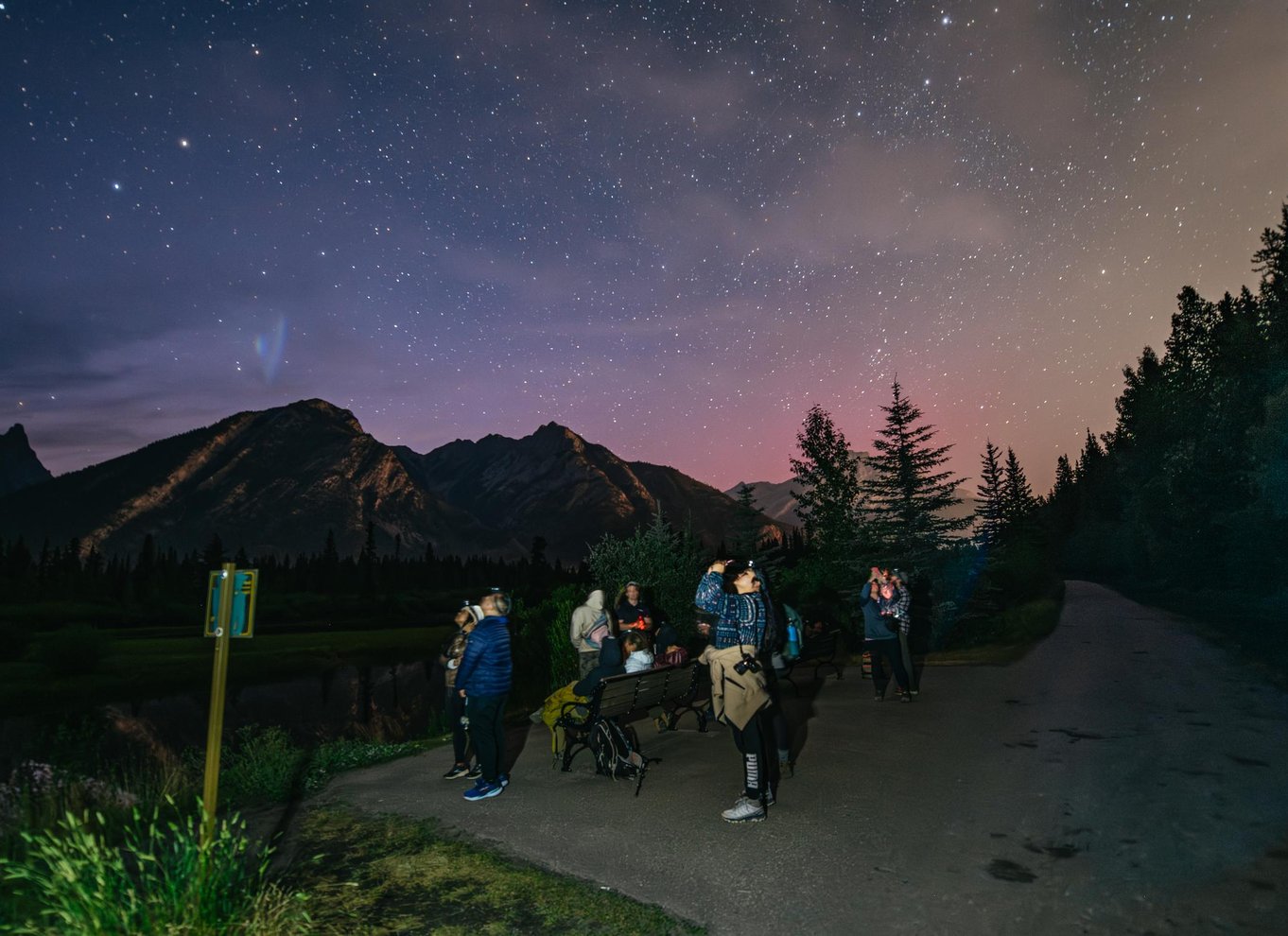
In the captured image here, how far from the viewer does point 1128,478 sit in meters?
55.5

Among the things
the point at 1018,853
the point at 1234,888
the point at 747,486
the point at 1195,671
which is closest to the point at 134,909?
the point at 1018,853

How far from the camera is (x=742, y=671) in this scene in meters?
6.16

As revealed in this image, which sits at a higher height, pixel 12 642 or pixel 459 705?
pixel 459 705

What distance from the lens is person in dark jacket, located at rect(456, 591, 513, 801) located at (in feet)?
23.3

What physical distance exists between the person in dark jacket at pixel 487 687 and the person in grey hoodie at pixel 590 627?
8.33 feet

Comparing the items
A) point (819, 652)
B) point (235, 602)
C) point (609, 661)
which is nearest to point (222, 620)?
point (235, 602)

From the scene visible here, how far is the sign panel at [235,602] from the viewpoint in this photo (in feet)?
15.5

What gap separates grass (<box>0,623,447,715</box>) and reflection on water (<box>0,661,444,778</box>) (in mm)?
3075

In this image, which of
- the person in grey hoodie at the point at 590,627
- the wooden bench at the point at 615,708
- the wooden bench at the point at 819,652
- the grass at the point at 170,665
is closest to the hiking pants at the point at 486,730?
the wooden bench at the point at 615,708

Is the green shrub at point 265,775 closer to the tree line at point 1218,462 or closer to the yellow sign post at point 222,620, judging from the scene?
the yellow sign post at point 222,620

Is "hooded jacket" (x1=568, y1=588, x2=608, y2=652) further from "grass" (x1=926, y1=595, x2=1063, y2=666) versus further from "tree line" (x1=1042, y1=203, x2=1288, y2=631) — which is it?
"tree line" (x1=1042, y1=203, x2=1288, y2=631)

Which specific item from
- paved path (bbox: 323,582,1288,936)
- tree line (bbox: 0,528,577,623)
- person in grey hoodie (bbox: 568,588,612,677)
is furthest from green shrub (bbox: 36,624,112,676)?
person in grey hoodie (bbox: 568,588,612,677)

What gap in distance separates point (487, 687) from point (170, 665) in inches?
1960

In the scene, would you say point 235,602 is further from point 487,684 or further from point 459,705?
point 459,705
